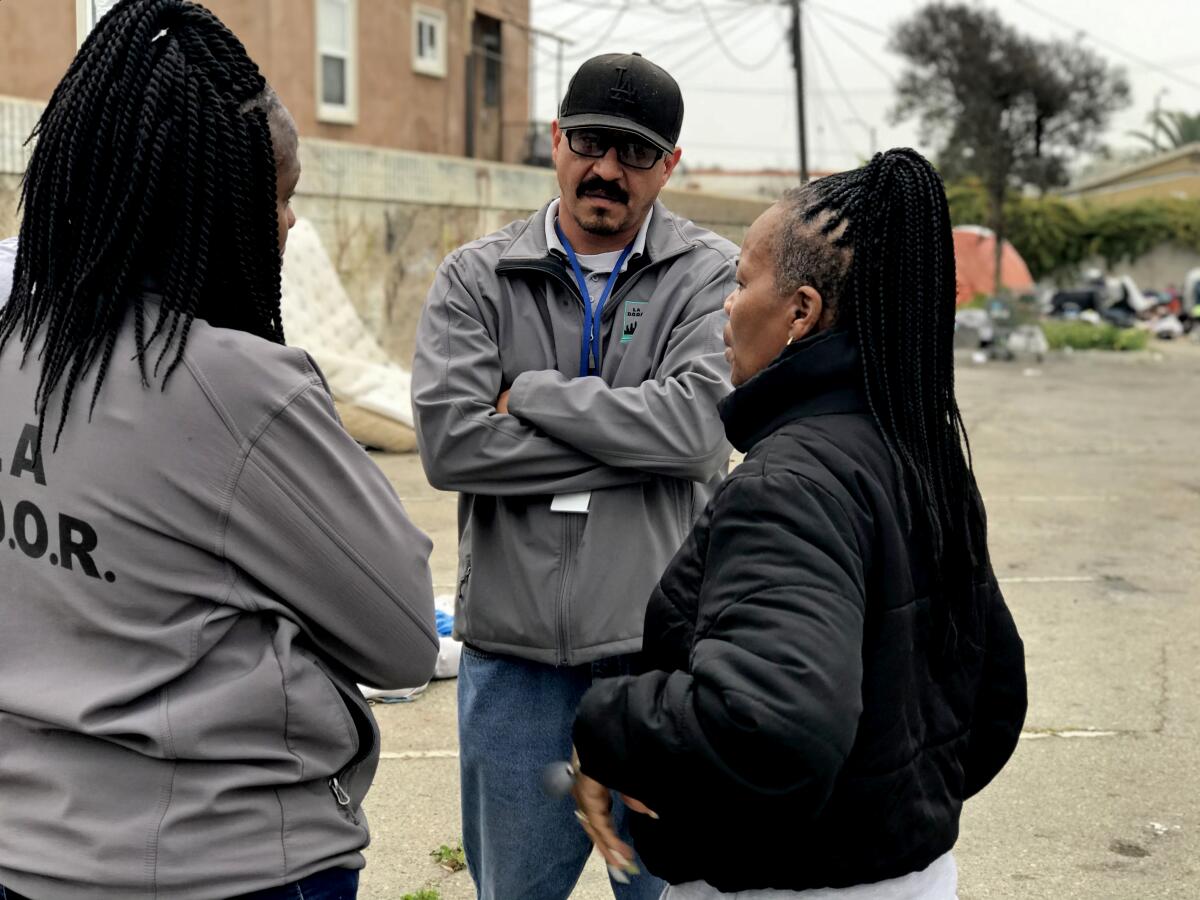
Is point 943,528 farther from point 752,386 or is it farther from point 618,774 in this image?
point 618,774

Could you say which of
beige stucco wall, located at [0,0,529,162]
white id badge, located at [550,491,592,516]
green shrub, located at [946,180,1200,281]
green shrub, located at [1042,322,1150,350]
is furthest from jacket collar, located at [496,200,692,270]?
green shrub, located at [946,180,1200,281]

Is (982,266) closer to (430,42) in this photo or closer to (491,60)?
(491,60)

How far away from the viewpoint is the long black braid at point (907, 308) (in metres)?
1.88

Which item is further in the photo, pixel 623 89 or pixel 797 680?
pixel 623 89

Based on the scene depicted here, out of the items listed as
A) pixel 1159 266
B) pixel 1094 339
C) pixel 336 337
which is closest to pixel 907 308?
pixel 336 337

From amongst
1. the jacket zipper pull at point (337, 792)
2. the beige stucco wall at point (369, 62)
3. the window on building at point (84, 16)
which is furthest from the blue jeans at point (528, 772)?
the beige stucco wall at point (369, 62)

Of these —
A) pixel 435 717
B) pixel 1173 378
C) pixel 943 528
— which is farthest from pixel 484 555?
pixel 1173 378

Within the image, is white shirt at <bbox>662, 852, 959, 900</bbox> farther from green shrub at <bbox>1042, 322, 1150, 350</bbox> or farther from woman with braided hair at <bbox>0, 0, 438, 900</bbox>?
green shrub at <bbox>1042, 322, 1150, 350</bbox>

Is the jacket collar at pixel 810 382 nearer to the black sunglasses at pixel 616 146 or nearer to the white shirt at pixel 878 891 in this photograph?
the white shirt at pixel 878 891

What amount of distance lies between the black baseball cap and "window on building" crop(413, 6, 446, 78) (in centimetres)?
1958

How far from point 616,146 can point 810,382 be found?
3.74 ft

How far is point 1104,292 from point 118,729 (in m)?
34.3

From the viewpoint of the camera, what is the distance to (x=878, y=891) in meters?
1.89

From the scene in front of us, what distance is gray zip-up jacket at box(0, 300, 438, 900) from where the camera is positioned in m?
1.64
